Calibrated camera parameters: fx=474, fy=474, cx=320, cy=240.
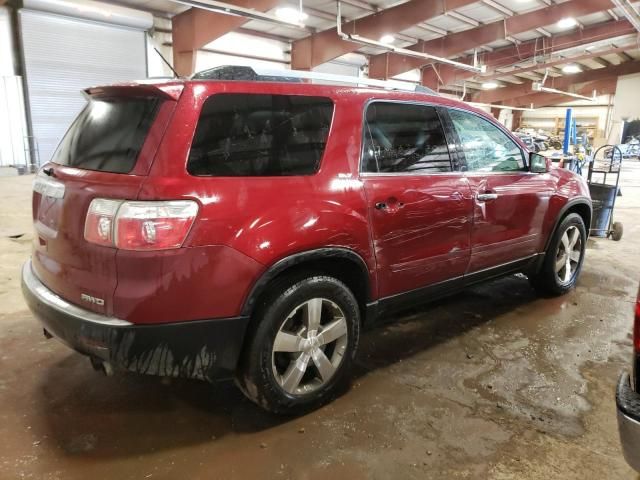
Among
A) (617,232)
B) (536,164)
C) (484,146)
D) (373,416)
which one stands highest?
(484,146)

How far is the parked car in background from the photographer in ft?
4.88

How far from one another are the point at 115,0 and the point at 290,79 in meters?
10.9

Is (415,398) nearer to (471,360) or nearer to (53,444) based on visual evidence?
(471,360)

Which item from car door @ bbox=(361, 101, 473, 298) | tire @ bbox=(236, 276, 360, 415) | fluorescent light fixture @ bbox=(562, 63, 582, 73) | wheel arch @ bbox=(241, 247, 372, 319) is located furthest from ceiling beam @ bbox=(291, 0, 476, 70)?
fluorescent light fixture @ bbox=(562, 63, 582, 73)

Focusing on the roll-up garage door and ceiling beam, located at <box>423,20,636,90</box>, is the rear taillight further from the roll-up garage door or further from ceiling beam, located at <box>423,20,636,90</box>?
ceiling beam, located at <box>423,20,636,90</box>

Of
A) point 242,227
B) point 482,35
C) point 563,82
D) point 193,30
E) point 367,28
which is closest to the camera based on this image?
point 242,227

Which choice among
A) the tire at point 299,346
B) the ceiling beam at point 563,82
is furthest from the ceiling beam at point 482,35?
the tire at point 299,346

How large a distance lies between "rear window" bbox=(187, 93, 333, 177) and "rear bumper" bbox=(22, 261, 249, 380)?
25.1 inches

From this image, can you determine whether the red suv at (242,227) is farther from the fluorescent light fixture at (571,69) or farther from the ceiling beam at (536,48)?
the fluorescent light fixture at (571,69)

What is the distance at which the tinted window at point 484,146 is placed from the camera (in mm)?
3074

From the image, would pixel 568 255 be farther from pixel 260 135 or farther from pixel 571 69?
pixel 571 69

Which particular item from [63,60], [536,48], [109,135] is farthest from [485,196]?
[536,48]

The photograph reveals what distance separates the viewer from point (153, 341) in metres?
1.87

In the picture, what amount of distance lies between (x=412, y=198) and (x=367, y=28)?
1081cm
